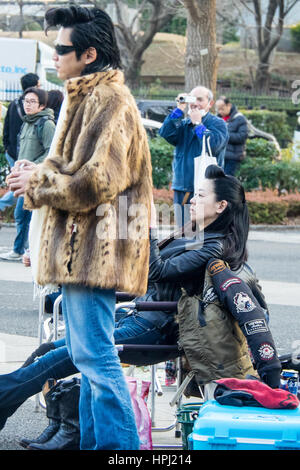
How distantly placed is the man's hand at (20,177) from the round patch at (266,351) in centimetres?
126

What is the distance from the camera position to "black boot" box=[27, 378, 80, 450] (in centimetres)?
396

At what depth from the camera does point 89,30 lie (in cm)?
359

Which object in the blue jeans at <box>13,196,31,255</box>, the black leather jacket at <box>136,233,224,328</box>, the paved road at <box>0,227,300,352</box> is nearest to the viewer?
the black leather jacket at <box>136,233,224,328</box>

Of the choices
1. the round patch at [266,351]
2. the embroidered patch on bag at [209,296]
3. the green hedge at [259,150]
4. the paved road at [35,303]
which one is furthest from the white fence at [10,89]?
the round patch at [266,351]

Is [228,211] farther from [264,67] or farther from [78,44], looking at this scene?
[264,67]

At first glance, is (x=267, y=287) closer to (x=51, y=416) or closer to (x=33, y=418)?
(x=33, y=418)

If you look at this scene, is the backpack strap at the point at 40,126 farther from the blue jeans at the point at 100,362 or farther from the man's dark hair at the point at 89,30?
the blue jeans at the point at 100,362

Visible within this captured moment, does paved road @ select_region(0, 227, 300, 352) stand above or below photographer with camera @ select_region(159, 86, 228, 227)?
below

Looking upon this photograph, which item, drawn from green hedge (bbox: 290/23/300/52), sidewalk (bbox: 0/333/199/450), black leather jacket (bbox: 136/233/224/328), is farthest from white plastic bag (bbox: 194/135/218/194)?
green hedge (bbox: 290/23/300/52)

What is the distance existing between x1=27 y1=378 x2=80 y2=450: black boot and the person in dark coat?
31.6 feet

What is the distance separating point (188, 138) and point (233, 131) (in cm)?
407

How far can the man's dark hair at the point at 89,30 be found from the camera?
11.7ft

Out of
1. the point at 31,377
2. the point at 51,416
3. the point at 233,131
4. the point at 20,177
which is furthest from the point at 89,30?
the point at 233,131

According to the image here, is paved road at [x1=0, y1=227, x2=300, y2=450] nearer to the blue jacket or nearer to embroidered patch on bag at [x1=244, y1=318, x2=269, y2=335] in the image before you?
embroidered patch on bag at [x1=244, y1=318, x2=269, y2=335]
